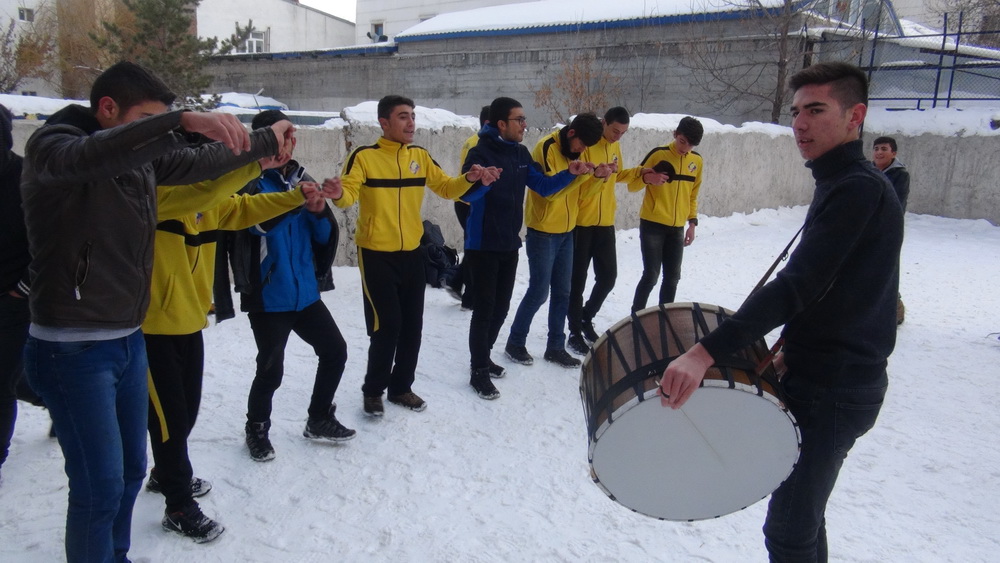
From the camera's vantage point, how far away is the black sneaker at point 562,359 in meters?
5.34

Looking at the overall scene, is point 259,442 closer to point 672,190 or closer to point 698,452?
point 698,452

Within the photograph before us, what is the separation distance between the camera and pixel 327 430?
12.8ft

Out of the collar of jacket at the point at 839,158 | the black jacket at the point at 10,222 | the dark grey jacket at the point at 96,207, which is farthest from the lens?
the black jacket at the point at 10,222

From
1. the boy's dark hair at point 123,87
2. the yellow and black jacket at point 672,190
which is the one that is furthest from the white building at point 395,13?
the boy's dark hair at point 123,87

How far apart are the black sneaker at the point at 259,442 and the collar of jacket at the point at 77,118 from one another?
194 centimetres

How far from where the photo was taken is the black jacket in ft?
9.29

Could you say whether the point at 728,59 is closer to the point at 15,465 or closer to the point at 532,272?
the point at 532,272

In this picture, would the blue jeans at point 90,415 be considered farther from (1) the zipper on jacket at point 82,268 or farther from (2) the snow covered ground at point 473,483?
(2) the snow covered ground at point 473,483

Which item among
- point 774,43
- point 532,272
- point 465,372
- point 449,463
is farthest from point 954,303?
point 774,43

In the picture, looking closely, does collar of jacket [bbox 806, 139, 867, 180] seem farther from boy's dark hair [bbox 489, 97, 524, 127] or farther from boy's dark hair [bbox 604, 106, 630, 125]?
boy's dark hair [bbox 604, 106, 630, 125]

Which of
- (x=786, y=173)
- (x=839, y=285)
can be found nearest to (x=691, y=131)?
(x=839, y=285)

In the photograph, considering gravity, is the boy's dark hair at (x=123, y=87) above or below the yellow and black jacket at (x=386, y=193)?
above

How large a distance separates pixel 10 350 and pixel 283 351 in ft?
3.96

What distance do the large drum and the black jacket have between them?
98.8 inches
